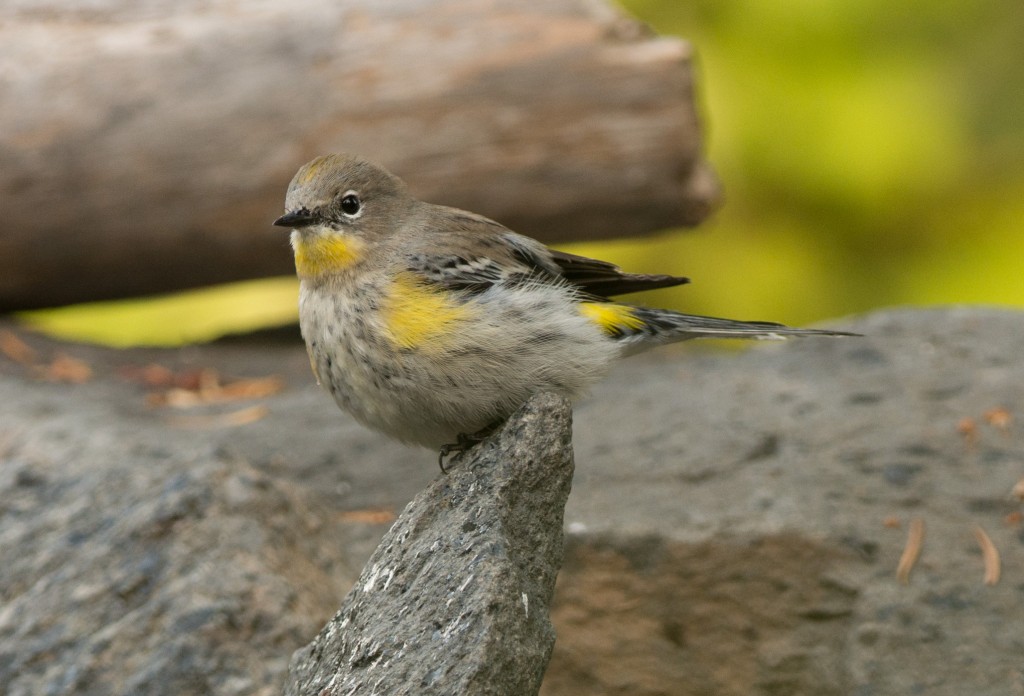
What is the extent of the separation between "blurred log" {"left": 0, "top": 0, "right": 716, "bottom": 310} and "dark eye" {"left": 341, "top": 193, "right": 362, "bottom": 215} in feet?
8.61

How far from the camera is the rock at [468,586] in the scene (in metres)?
3.10

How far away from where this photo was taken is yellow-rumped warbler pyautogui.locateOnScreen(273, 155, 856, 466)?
160 inches

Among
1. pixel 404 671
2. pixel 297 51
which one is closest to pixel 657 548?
pixel 404 671

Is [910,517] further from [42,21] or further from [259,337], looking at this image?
[42,21]

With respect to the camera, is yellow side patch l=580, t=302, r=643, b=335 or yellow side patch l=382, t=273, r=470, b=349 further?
yellow side patch l=580, t=302, r=643, b=335

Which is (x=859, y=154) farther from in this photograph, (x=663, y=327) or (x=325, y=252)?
(x=325, y=252)

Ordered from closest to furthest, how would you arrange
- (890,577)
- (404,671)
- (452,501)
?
(404,671)
(452,501)
(890,577)

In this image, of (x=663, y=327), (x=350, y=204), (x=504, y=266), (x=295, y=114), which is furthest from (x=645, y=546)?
(x=295, y=114)

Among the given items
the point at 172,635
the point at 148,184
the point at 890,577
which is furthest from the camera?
the point at 148,184

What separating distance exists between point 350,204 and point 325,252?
253mm

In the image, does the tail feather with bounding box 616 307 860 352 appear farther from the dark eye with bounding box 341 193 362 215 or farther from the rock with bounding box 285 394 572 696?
the dark eye with bounding box 341 193 362 215

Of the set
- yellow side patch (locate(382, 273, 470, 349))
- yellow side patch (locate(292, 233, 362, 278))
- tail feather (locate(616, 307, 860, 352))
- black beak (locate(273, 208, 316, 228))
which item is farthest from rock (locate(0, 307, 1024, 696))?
black beak (locate(273, 208, 316, 228))

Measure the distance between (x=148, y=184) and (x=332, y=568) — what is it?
129 inches

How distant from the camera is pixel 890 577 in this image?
178 inches
